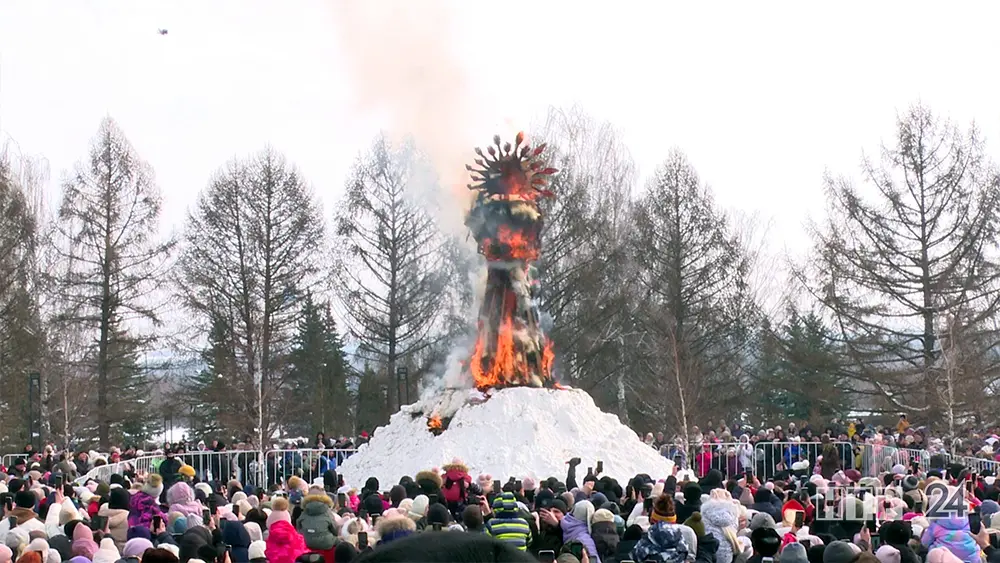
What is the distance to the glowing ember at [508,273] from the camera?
32.7m

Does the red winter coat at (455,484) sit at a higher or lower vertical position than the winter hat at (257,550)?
lower

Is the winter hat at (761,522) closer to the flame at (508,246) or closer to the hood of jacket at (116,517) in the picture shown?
the hood of jacket at (116,517)

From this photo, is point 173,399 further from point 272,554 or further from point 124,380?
point 272,554

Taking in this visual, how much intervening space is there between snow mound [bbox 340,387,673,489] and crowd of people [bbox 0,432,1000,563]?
11.4 metres

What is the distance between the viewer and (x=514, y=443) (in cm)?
2939

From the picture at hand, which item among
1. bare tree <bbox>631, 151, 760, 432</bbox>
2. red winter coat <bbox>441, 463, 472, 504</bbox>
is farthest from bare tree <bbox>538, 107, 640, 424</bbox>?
red winter coat <bbox>441, 463, 472, 504</bbox>

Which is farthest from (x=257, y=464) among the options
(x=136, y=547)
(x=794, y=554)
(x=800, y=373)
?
(x=800, y=373)

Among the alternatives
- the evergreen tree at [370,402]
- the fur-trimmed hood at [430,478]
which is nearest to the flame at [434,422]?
the fur-trimmed hood at [430,478]

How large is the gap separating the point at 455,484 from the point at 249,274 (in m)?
30.5

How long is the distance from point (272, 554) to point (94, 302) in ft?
126

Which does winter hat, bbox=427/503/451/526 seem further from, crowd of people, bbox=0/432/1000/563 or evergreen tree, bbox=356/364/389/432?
evergreen tree, bbox=356/364/389/432

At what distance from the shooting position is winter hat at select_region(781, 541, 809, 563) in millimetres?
9648

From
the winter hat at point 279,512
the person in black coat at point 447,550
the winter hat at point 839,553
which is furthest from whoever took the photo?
the winter hat at point 279,512

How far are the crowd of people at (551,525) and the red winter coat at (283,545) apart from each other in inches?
0.4
